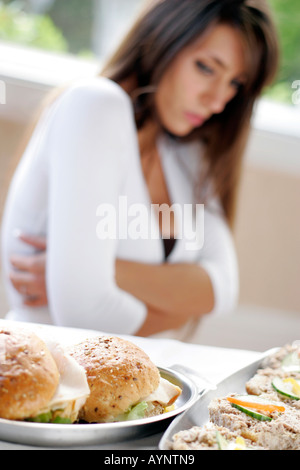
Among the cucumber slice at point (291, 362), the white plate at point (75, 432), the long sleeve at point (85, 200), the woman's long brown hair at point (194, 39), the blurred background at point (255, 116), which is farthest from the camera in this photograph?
the blurred background at point (255, 116)

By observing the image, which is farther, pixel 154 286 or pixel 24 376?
pixel 154 286

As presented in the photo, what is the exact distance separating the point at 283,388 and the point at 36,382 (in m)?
0.18

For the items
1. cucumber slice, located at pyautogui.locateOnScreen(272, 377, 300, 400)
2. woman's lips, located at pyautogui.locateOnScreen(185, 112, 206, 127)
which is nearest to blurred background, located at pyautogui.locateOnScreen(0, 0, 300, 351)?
woman's lips, located at pyautogui.locateOnScreen(185, 112, 206, 127)

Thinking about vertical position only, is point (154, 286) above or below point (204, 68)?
below

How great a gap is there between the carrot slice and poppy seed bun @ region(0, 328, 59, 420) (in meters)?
0.11

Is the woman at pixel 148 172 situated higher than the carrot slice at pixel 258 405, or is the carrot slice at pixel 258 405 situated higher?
the woman at pixel 148 172

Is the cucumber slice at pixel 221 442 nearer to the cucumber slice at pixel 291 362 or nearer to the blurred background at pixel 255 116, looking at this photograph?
the cucumber slice at pixel 291 362

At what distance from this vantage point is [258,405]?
0.34 meters

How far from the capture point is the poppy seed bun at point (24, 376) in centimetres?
28

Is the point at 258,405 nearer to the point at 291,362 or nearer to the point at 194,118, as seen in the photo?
the point at 291,362

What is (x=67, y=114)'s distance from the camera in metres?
0.84

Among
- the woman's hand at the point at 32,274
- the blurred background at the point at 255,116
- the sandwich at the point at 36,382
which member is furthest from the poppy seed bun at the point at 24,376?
the blurred background at the point at 255,116

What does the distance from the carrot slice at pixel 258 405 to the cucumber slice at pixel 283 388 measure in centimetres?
2

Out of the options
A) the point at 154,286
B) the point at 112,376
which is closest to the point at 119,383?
the point at 112,376
